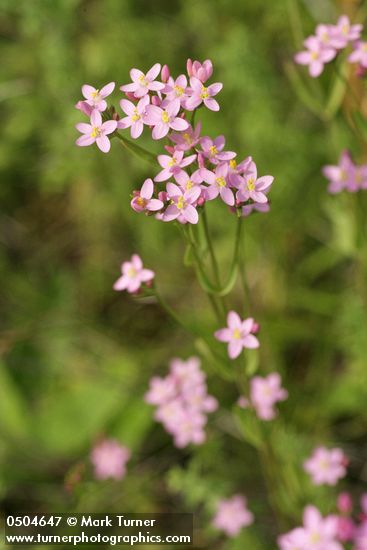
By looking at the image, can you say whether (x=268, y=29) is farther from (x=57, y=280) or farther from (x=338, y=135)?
(x=57, y=280)

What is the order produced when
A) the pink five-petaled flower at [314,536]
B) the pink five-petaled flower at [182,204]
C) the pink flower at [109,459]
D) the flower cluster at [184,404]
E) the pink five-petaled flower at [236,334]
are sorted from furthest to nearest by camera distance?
1. the pink flower at [109,459]
2. the flower cluster at [184,404]
3. the pink five-petaled flower at [314,536]
4. the pink five-petaled flower at [236,334]
5. the pink five-petaled flower at [182,204]

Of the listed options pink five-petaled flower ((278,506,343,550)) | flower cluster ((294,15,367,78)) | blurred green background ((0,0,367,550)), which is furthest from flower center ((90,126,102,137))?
pink five-petaled flower ((278,506,343,550))

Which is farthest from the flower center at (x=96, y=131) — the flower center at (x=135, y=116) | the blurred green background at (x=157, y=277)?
the blurred green background at (x=157, y=277)

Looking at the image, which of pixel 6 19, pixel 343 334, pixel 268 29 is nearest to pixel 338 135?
pixel 343 334

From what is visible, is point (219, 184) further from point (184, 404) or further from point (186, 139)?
point (184, 404)

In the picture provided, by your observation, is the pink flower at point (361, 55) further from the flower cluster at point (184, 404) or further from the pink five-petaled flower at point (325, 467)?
the pink five-petaled flower at point (325, 467)
